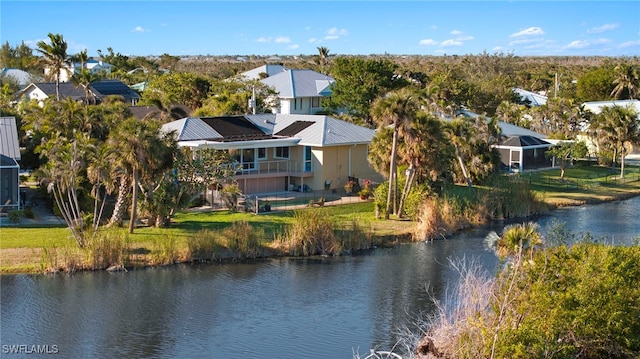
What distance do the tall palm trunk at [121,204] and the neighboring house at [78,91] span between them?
3670 centimetres

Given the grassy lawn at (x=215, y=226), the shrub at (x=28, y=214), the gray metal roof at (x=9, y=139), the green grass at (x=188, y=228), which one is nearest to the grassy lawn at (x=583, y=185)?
the grassy lawn at (x=215, y=226)

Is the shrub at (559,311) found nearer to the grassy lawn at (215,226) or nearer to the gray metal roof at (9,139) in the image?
the grassy lawn at (215,226)

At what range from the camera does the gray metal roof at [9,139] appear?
44.6 metres

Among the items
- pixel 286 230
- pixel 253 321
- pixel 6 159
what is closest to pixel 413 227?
pixel 286 230

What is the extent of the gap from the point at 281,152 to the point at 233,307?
74.5ft

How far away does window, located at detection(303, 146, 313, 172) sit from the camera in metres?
52.6

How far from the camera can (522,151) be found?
2494 inches

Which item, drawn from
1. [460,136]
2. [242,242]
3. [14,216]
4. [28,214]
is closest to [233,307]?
[242,242]

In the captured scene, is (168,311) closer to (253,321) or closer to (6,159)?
(253,321)

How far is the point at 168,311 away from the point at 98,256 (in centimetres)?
544

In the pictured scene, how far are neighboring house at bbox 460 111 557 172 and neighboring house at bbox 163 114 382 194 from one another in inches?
527

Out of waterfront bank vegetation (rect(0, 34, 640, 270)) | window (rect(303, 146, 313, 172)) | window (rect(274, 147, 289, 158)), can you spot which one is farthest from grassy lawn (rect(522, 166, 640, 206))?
window (rect(274, 147, 289, 158))

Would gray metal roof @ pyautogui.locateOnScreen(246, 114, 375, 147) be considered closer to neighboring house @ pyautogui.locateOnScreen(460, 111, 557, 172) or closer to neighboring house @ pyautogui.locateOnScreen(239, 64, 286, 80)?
neighboring house @ pyautogui.locateOnScreen(460, 111, 557, 172)

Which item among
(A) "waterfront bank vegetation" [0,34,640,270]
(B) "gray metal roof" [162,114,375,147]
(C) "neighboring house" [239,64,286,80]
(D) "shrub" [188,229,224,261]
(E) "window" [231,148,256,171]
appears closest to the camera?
(D) "shrub" [188,229,224,261]
